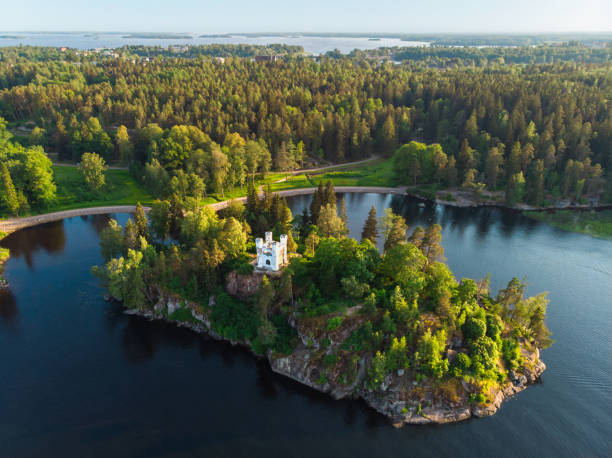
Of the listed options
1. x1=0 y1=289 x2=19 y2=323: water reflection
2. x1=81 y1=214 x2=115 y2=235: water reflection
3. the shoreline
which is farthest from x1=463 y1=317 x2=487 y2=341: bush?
x1=81 y1=214 x2=115 y2=235: water reflection

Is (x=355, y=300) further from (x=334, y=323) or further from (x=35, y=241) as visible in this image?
(x=35, y=241)

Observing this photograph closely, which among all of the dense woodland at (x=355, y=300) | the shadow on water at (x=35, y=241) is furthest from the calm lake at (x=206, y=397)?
the shadow on water at (x=35, y=241)

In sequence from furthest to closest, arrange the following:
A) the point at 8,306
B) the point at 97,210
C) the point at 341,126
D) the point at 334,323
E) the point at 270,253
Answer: the point at 341,126 < the point at 97,210 < the point at 8,306 < the point at 270,253 < the point at 334,323

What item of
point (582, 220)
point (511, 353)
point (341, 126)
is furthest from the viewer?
point (341, 126)

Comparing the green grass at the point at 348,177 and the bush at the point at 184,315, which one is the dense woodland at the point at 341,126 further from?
the bush at the point at 184,315

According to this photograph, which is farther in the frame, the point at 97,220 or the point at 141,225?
the point at 97,220

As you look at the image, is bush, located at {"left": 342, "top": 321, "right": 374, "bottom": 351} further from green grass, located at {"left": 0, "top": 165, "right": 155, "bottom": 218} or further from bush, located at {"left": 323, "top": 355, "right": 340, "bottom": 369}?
green grass, located at {"left": 0, "top": 165, "right": 155, "bottom": 218}

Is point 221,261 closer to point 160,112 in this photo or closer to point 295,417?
point 295,417

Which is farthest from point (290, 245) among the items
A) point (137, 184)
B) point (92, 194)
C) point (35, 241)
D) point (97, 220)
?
point (137, 184)
